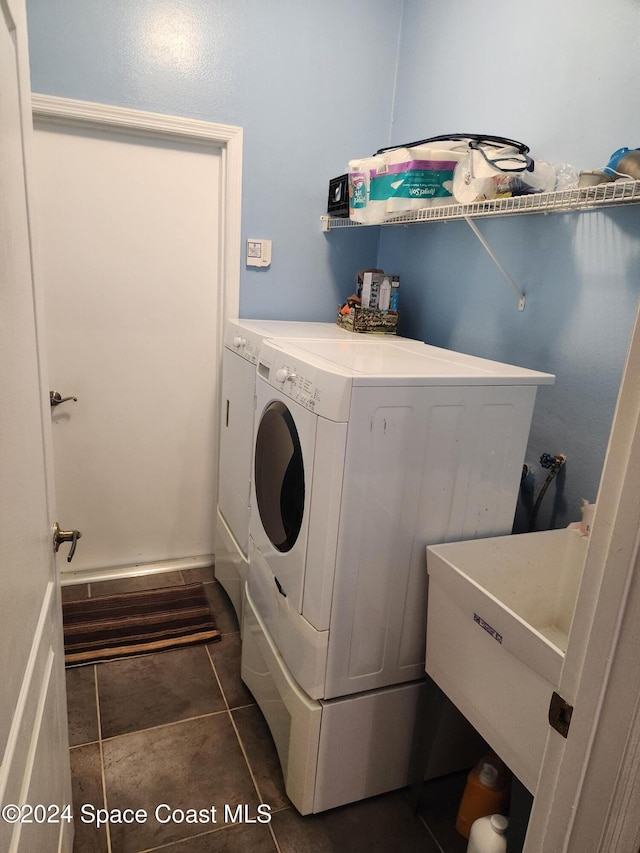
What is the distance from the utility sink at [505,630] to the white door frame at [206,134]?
1619 mm

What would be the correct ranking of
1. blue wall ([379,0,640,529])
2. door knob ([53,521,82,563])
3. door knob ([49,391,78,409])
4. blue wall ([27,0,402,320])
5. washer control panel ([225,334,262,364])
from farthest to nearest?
1. door knob ([49,391,78,409])
2. blue wall ([27,0,402,320])
3. washer control panel ([225,334,262,364])
4. blue wall ([379,0,640,529])
5. door knob ([53,521,82,563])

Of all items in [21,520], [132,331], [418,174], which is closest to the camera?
[21,520]

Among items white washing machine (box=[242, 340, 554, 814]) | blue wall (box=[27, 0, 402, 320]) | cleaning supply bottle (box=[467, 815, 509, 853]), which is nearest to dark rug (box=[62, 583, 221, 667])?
white washing machine (box=[242, 340, 554, 814])

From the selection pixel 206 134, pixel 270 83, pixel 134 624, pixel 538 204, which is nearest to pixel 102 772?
pixel 134 624

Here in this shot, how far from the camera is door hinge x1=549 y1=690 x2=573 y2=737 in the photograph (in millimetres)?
711

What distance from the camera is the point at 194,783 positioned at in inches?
64.3

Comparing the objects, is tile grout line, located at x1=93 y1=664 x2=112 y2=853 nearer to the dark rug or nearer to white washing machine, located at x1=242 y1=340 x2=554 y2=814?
the dark rug

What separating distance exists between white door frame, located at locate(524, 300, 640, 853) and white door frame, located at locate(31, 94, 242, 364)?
2.11 m

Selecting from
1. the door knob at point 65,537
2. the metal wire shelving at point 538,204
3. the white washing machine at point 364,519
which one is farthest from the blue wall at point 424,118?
the door knob at point 65,537

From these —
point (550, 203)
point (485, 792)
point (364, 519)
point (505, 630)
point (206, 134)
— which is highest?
point (206, 134)

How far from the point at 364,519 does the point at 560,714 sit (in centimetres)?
68

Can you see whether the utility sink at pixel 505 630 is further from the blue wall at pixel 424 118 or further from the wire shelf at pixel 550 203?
the wire shelf at pixel 550 203

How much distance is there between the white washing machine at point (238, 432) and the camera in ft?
6.62

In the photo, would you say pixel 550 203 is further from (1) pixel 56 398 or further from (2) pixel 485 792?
(1) pixel 56 398
